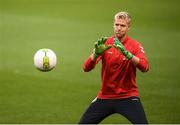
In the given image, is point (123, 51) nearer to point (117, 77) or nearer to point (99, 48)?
point (99, 48)

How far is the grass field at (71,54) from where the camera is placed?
1511 cm

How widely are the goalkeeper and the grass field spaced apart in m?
3.18

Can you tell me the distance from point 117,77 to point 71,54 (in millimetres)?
9348

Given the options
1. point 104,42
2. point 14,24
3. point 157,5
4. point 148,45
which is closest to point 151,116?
point 104,42

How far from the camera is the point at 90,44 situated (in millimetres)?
21250

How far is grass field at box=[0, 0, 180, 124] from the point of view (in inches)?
595

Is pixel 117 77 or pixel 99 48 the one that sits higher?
pixel 99 48

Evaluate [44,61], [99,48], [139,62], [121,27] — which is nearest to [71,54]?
[44,61]

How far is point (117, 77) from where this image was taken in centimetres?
1113

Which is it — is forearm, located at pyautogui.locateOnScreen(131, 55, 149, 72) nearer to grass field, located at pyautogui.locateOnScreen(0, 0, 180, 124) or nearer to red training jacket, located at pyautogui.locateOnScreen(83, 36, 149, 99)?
red training jacket, located at pyautogui.locateOnScreen(83, 36, 149, 99)

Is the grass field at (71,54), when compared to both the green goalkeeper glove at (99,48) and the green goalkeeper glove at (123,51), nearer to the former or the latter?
the green goalkeeper glove at (99,48)

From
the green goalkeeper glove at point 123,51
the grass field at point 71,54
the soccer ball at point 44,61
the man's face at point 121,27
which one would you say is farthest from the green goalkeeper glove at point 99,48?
the grass field at point 71,54

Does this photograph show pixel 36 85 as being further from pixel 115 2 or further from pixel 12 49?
pixel 115 2

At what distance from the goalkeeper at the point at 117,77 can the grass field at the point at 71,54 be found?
10.4 feet
